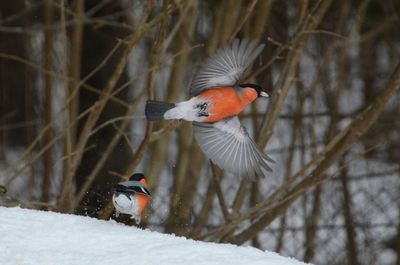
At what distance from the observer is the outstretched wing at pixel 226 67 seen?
3.77 meters

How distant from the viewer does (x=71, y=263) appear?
277 cm

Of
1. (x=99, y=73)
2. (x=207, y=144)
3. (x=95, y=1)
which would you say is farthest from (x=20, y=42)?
(x=207, y=144)

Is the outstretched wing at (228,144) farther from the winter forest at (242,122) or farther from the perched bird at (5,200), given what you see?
the perched bird at (5,200)

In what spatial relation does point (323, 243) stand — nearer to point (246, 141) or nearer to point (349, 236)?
point (349, 236)

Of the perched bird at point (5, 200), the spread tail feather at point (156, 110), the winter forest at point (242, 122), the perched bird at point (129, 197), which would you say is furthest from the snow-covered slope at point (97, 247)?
the winter forest at point (242, 122)

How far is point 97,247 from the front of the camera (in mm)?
2918

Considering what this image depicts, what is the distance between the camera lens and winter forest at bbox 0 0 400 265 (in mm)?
4820

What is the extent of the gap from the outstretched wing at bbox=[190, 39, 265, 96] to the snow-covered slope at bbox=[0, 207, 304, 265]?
0.85 m

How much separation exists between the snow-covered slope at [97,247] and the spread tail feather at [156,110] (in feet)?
1.73

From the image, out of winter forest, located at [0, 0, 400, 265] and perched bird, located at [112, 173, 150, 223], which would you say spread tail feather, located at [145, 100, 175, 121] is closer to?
perched bird, located at [112, 173, 150, 223]

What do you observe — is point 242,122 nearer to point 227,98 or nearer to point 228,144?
point 228,144

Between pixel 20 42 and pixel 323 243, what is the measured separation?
3.86 m

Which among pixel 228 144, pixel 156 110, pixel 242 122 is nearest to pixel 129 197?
pixel 156 110

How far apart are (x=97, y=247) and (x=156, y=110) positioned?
0.81 m
